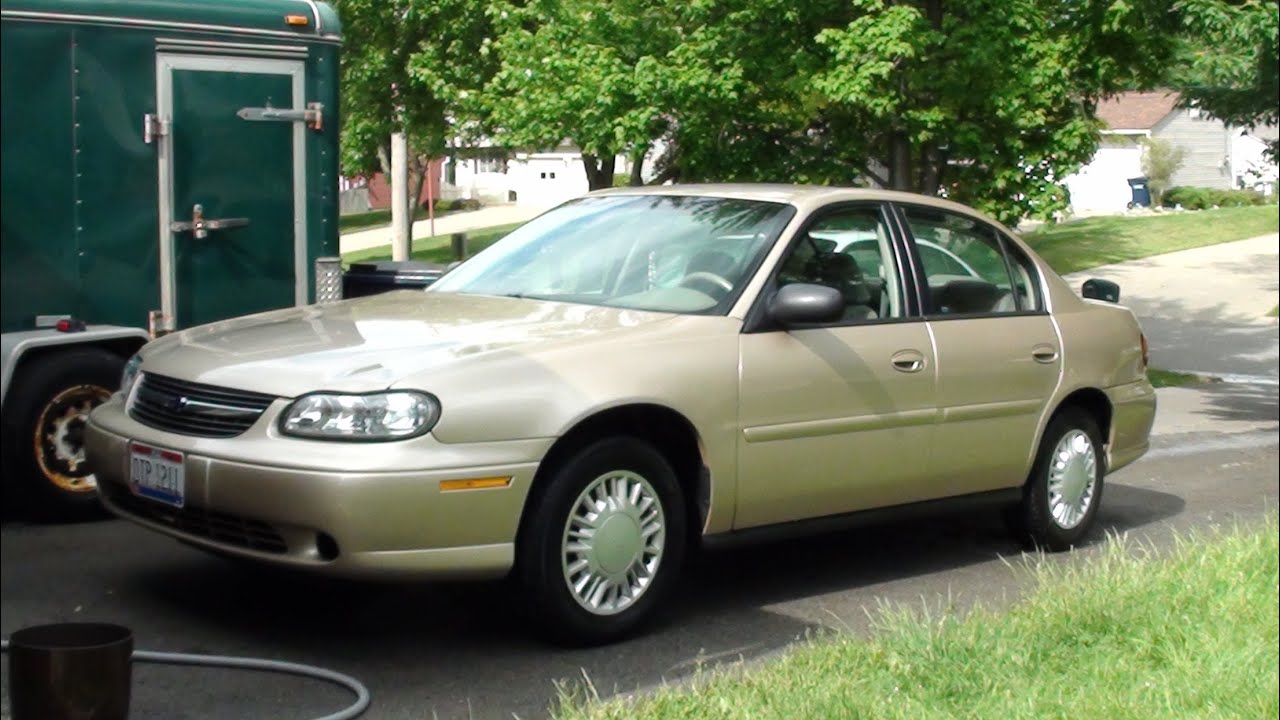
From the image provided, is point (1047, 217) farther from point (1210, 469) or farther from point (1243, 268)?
point (1243, 268)

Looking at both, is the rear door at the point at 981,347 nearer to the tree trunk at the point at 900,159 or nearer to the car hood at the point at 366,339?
the car hood at the point at 366,339

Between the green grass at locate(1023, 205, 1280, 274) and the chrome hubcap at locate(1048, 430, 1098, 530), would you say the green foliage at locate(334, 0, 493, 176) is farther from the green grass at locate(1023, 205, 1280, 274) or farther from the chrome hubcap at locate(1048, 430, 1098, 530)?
the chrome hubcap at locate(1048, 430, 1098, 530)

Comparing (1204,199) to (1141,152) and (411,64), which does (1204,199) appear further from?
(411,64)

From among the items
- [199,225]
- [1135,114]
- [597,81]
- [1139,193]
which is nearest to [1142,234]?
[1139,193]

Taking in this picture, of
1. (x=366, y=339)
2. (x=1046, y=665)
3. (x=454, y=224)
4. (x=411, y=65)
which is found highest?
(x=411, y=65)

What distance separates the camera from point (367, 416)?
5.63 metres

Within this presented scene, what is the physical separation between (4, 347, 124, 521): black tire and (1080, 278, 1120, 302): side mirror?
15.6ft

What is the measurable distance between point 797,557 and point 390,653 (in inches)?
94.8

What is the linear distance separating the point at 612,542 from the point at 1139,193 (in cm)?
2755

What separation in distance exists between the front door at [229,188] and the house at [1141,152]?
40.2 ft

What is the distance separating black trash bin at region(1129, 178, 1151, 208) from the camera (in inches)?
1217

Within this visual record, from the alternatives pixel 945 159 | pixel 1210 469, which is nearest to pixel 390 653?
pixel 1210 469

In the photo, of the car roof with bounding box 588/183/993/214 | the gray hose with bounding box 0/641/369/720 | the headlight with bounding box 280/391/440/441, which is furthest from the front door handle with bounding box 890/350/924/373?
the gray hose with bounding box 0/641/369/720

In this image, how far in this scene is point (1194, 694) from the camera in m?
5.40
